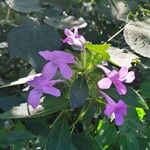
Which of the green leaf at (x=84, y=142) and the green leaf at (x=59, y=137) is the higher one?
the green leaf at (x=59, y=137)

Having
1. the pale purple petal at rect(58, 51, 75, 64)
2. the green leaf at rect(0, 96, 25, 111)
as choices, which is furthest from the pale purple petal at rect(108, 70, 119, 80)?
the green leaf at rect(0, 96, 25, 111)

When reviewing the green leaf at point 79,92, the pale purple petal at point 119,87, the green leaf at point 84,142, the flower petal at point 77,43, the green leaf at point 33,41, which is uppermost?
the flower petal at point 77,43

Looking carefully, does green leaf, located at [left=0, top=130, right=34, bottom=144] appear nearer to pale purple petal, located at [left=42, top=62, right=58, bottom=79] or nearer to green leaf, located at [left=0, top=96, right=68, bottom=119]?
green leaf, located at [left=0, top=96, right=68, bottom=119]

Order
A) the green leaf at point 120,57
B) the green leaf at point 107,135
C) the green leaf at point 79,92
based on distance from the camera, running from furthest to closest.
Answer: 1. the green leaf at point 107,135
2. the green leaf at point 120,57
3. the green leaf at point 79,92

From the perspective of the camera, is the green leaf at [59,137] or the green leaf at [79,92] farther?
the green leaf at [59,137]

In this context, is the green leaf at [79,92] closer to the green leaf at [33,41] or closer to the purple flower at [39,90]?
the purple flower at [39,90]

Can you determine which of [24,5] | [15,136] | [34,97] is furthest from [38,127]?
Answer: [24,5]

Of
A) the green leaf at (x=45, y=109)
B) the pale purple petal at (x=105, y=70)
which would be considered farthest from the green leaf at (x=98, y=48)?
the green leaf at (x=45, y=109)
